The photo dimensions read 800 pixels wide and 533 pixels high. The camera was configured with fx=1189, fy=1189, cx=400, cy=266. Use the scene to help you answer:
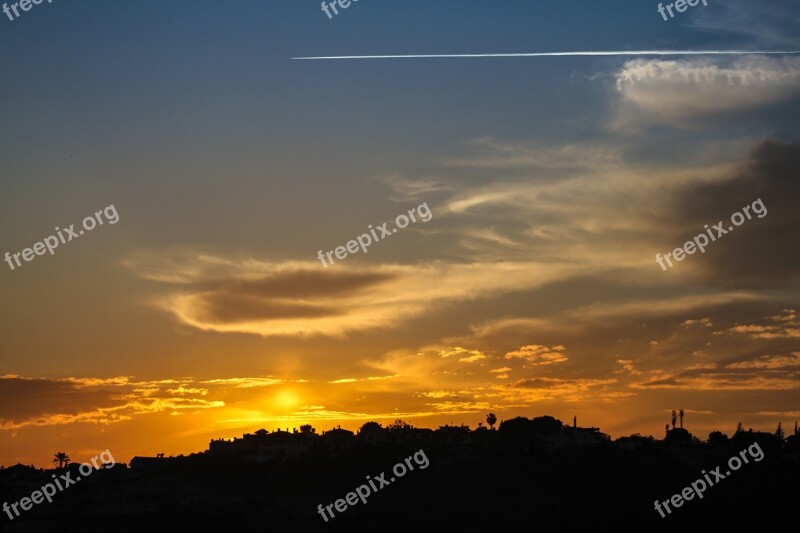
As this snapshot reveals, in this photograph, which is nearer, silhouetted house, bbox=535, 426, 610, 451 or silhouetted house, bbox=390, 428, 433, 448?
silhouetted house, bbox=535, 426, 610, 451

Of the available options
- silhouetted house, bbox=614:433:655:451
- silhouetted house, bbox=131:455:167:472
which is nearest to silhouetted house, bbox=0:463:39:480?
silhouetted house, bbox=131:455:167:472

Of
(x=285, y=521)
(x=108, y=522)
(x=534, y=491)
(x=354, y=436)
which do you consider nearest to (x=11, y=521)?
(x=108, y=522)

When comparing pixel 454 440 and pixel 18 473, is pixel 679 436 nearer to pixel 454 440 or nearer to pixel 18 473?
pixel 454 440

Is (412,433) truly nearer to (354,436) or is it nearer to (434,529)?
(354,436)

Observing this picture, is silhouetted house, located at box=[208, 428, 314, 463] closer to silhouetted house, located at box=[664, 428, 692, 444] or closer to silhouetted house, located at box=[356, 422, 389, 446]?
silhouetted house, located at box=[356, 422, 389, 446]

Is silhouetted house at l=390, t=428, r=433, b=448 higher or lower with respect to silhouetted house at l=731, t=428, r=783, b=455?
higher

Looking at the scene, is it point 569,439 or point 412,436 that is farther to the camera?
point 412,436

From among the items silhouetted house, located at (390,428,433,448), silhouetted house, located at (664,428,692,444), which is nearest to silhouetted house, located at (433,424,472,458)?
silhouetted house, located at (390,428,433,448)

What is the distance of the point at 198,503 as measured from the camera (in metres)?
131

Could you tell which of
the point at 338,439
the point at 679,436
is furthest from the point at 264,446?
the point at 679,436

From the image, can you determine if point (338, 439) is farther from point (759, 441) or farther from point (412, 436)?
point (759, 441)

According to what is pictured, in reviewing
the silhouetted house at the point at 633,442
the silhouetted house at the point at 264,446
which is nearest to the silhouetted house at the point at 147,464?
the silhouetted house at the point at 264,446

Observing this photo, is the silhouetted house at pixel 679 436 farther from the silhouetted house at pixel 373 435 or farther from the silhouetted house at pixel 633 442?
the silhouetted house at pixel 373 435

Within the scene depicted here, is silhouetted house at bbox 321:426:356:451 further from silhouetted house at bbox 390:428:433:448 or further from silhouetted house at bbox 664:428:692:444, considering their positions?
silhouetted house at bbox 664:428:692:444
